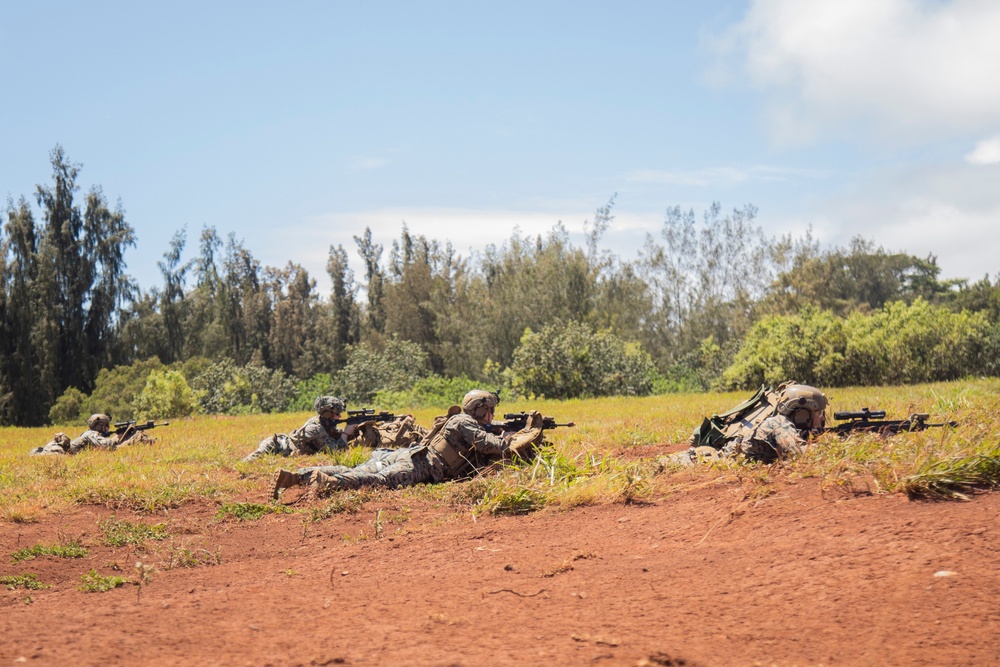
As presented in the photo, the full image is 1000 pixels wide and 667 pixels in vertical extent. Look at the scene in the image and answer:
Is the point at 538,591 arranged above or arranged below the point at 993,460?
below

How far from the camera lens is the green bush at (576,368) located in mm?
29391

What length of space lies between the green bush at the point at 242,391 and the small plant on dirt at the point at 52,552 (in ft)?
84.4

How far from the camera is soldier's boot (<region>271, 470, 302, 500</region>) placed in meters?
8.91

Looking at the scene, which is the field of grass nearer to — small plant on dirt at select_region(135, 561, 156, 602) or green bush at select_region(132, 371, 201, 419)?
small plant on dirt at select_region(135, 561, 156, 602)

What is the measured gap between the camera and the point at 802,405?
7.98m

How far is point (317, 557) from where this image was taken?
6668mm

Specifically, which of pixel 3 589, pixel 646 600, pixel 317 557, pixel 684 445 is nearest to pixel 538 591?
pixel 646 600

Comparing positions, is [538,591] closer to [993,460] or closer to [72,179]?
[993,460]

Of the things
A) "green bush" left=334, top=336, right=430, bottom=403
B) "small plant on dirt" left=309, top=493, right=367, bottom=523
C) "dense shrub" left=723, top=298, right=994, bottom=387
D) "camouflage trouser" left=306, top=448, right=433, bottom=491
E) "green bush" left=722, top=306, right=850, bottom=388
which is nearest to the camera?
"small plant on dirt" left=309, top=493, right=367, bottom=523

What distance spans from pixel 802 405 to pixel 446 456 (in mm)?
3625

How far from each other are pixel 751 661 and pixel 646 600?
0.95m

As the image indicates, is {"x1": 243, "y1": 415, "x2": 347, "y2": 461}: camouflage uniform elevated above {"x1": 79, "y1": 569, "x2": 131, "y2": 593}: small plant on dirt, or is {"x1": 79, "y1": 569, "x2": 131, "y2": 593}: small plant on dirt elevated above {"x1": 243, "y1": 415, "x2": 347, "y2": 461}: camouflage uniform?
{"x1": 243, "y1": 415, "x2": 347, "y2": 461}: camouflage uniform

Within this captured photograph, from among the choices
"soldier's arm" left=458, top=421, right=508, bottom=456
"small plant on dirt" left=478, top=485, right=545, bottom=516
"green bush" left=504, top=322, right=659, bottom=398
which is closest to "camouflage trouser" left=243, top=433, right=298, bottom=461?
"soldier's arm" left=458, top=421, right=508, bottom=456

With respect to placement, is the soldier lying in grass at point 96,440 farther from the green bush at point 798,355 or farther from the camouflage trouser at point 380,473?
the green bush at point 798,355
